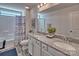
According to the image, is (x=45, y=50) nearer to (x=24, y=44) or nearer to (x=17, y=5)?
(x=24, y=44)

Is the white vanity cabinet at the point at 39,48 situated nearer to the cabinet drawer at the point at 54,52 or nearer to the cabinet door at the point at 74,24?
the cabinet drawer at the point at 54,52

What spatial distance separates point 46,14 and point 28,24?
358 millimetres

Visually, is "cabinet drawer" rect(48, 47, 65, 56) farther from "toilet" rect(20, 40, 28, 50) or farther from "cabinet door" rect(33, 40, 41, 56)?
"toilet" rect(20, 40, 28, 50)

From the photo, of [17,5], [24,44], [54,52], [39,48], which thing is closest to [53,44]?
[54,52]

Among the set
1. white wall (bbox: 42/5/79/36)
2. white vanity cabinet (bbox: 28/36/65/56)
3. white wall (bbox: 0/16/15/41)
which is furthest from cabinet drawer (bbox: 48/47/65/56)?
white wall (bbox: 0/16/15/41)

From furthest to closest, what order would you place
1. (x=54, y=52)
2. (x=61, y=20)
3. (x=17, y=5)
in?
(x=61, y=20) < (x=17, y=5) < (x=54, y=52)

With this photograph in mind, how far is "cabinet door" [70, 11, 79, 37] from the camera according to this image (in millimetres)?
1566

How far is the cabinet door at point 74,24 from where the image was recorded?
1566 mm

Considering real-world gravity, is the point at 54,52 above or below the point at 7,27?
below

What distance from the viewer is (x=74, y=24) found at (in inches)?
63.2

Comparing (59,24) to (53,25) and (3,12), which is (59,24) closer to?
(53,25)

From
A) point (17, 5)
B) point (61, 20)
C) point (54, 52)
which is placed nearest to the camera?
point (54, 52)

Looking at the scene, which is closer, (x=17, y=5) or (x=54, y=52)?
(x=54, y=52)

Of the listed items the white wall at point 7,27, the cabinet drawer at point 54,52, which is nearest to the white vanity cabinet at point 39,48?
the cabinet drawer at point 54,52
